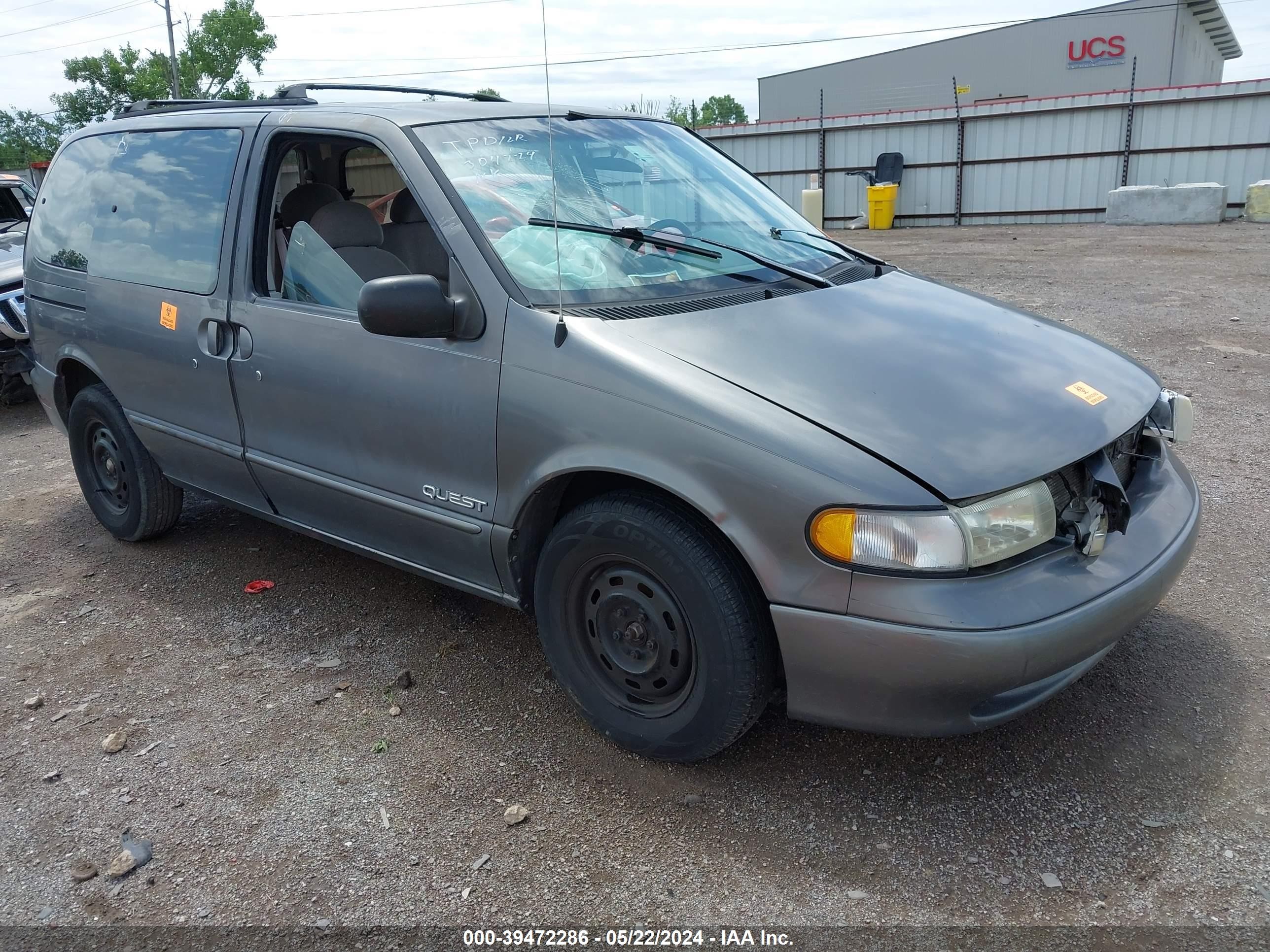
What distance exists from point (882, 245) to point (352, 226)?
49.5 feet

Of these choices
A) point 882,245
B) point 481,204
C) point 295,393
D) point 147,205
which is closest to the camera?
point 481,204

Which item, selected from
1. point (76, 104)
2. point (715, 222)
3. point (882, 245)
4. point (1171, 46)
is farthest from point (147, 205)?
point (76, 104)

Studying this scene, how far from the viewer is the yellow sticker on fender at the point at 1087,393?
2.74 m

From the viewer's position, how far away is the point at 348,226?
354 centimetres

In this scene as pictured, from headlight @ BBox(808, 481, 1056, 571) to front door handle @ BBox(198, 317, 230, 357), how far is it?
2380mm

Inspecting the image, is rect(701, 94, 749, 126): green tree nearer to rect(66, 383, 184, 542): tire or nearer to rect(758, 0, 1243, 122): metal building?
rect(758, 0, 1243, 122): metal building

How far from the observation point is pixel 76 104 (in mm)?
67812

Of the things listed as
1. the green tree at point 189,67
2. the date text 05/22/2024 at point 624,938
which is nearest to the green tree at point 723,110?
the green tree at point 189,67

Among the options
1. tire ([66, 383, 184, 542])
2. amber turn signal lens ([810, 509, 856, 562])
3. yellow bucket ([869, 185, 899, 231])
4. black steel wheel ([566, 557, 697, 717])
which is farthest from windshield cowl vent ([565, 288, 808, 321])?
yellow bucket ([869, 185, 899, 231])

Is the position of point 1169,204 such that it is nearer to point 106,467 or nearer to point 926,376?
point 926,376

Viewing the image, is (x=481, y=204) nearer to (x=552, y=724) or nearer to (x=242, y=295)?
(x=242, y=295)

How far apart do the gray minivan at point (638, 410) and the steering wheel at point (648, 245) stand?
0.01 m

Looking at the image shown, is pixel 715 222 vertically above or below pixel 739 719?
above

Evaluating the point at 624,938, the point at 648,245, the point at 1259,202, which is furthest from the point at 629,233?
the point at 1259,202
